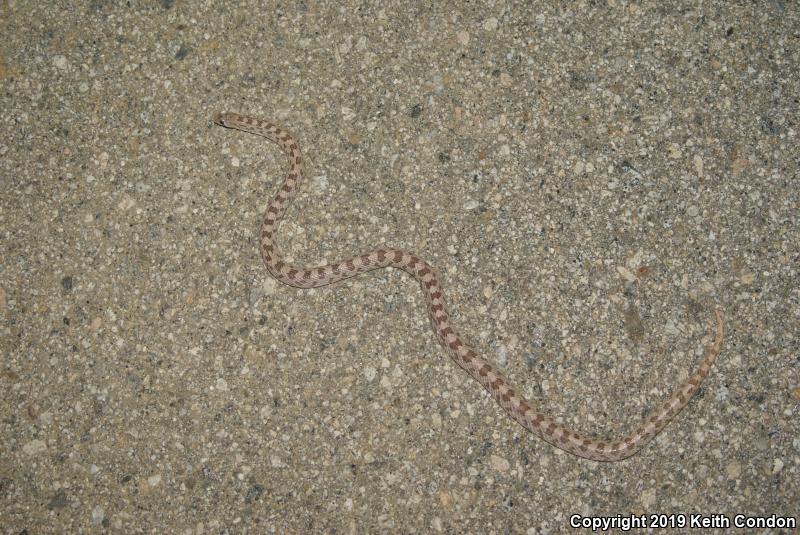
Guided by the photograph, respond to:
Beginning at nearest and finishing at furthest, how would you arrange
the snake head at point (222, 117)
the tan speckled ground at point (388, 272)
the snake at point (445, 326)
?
the snake at point (445, 326), the tan speckled ground at point (388, 272), the snake head at point (222, 117)

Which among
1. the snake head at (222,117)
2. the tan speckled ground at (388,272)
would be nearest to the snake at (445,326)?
the snake head at (222,117)

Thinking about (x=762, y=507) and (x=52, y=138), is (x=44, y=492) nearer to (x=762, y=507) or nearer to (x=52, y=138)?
(x=52, y=138)

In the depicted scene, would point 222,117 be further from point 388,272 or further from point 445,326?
point 445,326

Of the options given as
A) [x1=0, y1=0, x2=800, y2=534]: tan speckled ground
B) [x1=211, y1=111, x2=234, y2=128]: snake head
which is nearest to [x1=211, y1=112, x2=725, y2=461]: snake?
[x1=211, y1=111, x2=234, y2=128]: snake head

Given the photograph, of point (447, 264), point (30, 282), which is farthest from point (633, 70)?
point (30, 282)

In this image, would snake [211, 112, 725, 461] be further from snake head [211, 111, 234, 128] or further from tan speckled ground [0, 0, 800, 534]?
tan speckled ground [0, 0, 800, 534]

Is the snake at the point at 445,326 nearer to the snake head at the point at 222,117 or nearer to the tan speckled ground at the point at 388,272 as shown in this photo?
the snake head at the point at 222,117

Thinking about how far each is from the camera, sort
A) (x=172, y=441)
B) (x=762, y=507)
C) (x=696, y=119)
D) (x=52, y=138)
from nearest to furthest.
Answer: (x=762, y=507), (x=172, y=441), (x=696, y=119), (x=52, y=138)

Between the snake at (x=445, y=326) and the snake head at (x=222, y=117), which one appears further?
the snake head at (x=222, y=117)

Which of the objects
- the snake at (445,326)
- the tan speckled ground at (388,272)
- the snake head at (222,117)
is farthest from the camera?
the snake head at (222,117)
